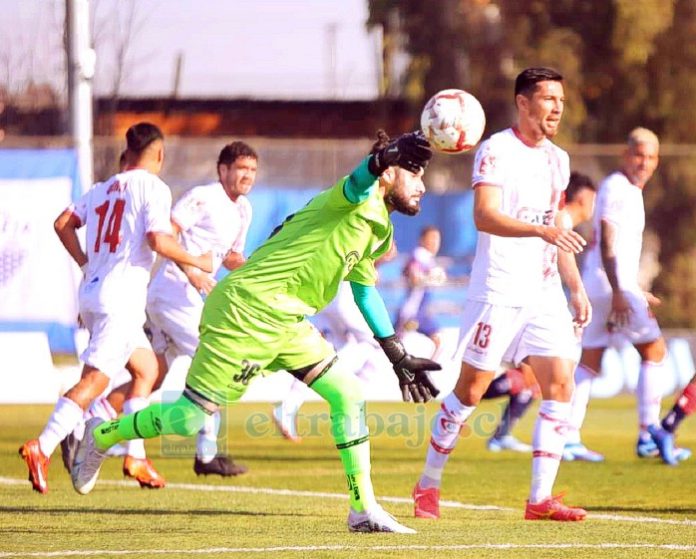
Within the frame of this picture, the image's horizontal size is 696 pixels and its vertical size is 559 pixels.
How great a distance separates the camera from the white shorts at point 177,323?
1164cm

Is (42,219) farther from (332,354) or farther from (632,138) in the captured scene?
(332,354)

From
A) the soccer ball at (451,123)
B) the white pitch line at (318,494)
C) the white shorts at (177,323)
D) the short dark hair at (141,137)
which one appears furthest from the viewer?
the white shorts at (177,323)

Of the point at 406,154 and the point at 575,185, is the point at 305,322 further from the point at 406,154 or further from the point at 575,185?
the point at 575,185

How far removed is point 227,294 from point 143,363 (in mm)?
3506

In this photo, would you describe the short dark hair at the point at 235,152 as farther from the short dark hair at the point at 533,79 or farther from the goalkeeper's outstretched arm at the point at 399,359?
the goalkeeper's outstretched arm at the point at 399,359

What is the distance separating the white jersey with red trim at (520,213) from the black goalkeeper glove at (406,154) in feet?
6.16

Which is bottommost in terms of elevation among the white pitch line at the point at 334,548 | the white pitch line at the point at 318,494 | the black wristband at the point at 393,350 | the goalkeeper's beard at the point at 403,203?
the white pitch line at the point at 318,494

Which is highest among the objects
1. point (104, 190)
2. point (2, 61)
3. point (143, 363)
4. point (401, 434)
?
point (2, 61)

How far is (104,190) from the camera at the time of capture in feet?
34.8

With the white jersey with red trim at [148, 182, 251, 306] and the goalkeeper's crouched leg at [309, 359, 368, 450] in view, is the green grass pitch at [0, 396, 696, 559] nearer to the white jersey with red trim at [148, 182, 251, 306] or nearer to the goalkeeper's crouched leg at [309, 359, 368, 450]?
the goalkeeper's crouched leg at [309, 359, 368, 450]

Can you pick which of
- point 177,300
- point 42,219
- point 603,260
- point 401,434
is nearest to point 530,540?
point 177,300

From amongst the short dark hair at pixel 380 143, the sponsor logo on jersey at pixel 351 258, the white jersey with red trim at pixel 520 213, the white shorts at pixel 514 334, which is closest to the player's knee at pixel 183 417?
the sponsor logo on jersey at pixel 351 258

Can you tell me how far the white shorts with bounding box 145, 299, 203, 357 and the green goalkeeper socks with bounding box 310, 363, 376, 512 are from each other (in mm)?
3723

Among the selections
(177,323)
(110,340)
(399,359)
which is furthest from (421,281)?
(399,359)
